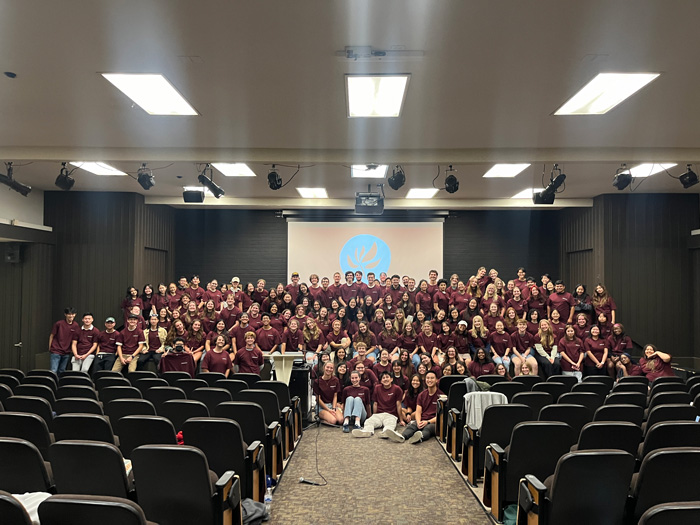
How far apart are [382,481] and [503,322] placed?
500 cm

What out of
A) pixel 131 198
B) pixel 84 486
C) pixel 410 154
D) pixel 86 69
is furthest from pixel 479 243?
pixel 84 486

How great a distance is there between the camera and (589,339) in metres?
8.88

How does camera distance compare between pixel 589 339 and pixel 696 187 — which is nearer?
pixel 589 339

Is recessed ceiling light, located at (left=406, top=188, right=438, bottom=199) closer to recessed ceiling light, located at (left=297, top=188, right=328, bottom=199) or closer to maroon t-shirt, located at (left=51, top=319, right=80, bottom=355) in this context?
recessed ceiling light, located at (left=297, top=188, right=328, bottom=199)

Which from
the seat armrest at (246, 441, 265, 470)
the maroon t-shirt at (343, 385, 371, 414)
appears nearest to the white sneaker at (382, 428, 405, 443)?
the maroon t-shirt at (343, 385, 371, 414)

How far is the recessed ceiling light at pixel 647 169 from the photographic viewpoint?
8.85 meters

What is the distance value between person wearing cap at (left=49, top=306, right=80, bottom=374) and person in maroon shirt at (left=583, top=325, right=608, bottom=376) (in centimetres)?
901

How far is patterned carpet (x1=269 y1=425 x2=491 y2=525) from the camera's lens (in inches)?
152

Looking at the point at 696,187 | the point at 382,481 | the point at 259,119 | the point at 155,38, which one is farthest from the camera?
the point at 696,187

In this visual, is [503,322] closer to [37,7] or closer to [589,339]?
[589,339]

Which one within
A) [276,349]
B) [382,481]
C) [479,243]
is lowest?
[382,481]

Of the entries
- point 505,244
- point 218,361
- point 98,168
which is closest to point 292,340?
point 218,361

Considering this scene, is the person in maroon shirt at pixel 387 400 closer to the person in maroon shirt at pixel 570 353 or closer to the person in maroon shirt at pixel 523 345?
the person in maroon shirt at pixel 523 345

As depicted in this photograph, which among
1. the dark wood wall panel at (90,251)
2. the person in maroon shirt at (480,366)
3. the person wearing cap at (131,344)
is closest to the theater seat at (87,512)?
the person in maroon shirt at (480,366)
